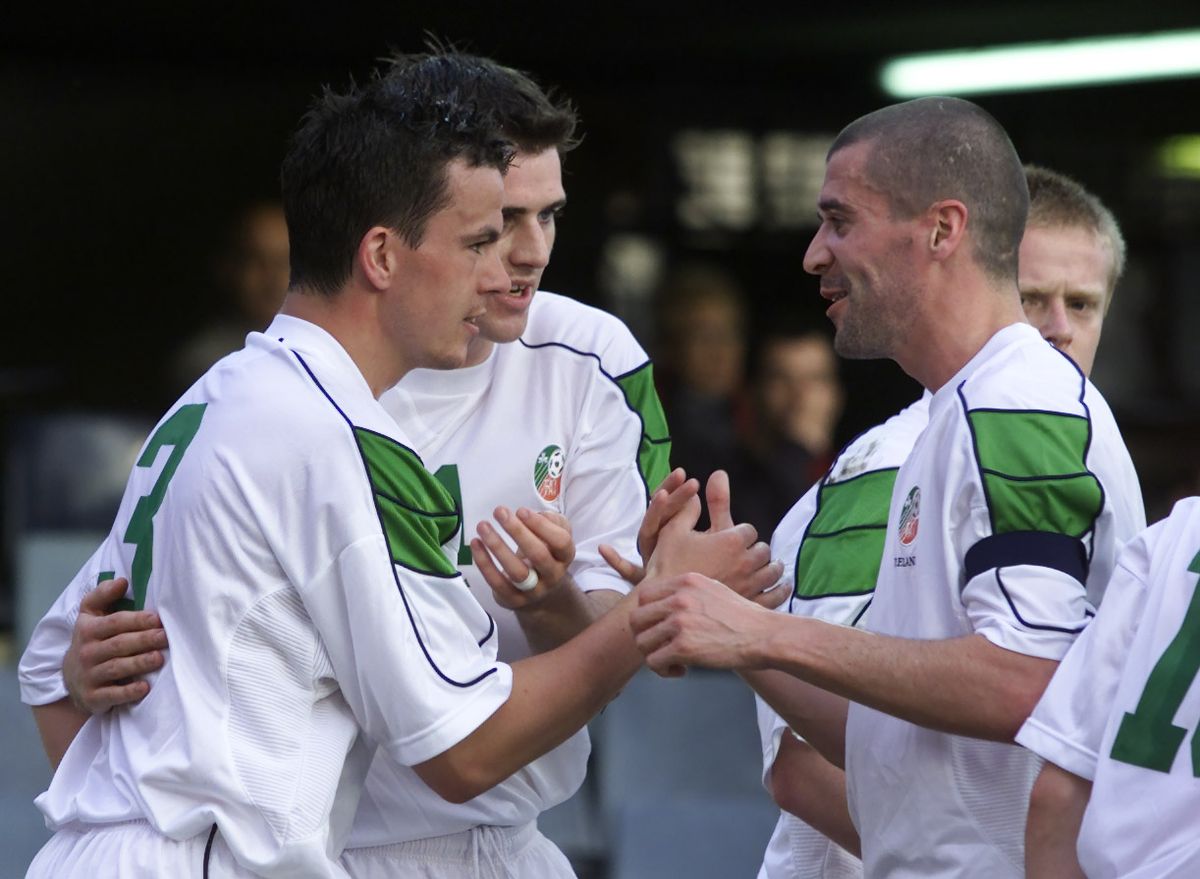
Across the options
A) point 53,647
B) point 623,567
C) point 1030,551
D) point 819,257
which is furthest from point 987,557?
point 53,647

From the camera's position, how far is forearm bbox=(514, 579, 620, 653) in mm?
2729

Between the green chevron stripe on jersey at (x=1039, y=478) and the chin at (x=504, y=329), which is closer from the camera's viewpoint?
the green chevron stripe on jersey at (x=1039, y=478)

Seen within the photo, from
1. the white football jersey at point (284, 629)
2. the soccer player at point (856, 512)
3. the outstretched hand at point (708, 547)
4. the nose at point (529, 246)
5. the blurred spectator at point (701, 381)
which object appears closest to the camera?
the white football jersey at point (284, 629)

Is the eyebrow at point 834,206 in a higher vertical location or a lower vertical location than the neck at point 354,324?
higher

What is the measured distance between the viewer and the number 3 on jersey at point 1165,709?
2041mm

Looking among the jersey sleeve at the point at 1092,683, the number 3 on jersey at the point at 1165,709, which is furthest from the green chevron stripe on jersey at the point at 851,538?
the number 3 on jersey at the point at 1165,709

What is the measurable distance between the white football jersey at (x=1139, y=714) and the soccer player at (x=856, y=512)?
0.56 meters

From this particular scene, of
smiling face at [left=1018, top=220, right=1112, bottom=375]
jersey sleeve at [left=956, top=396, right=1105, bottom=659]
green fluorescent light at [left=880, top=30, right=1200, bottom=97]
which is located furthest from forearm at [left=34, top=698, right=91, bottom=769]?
green fluorescent light at [left=880, top=30, right=1200, bottom=97]

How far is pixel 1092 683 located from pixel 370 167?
1173mm

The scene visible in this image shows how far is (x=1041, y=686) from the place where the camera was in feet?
7.29

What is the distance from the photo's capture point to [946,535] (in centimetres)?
231

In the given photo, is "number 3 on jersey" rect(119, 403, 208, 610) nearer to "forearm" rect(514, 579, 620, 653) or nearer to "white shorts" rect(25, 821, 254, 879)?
"white shorts" rect(25, 821, 254, 879)

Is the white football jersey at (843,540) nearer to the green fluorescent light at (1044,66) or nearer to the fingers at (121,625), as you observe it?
the fingers at (121,625)

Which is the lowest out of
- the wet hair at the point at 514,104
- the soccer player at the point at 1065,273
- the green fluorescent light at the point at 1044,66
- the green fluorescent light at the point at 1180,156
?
the soccer player at the point at 1065,273
